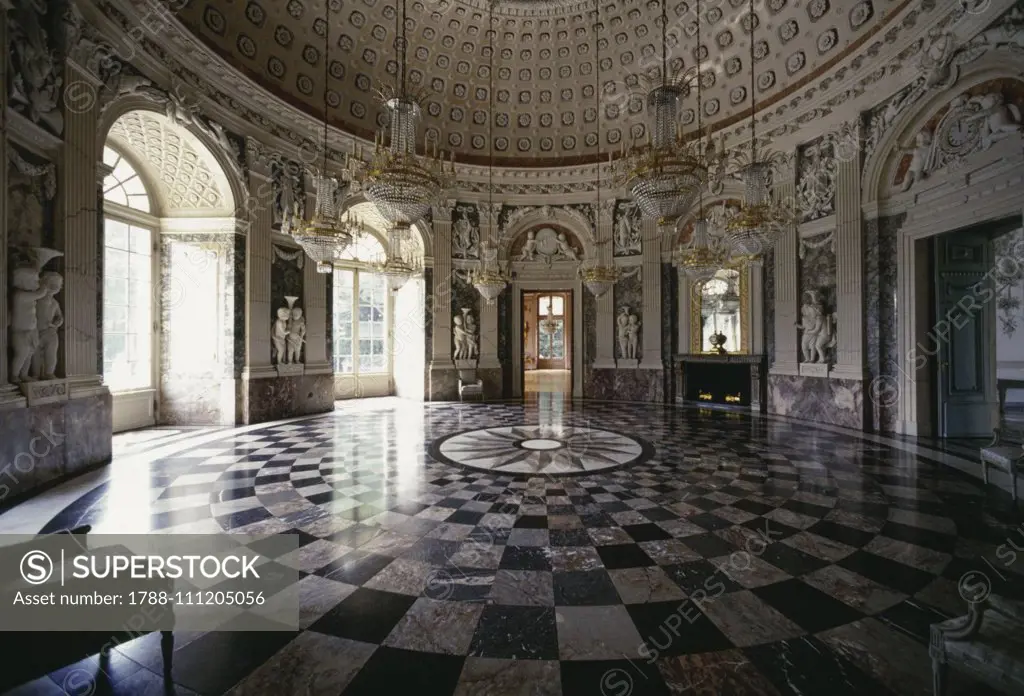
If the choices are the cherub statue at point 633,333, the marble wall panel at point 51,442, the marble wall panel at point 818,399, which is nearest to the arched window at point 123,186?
the marble wall panel at point 51,442

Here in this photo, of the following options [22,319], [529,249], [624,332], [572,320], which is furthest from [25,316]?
[624,332]

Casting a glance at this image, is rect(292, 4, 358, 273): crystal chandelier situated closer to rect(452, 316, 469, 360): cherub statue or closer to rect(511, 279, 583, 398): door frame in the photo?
rect(452, 316, 469, 360): cherub statue

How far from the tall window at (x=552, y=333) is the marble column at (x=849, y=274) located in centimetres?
1652

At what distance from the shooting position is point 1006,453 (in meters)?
4.29

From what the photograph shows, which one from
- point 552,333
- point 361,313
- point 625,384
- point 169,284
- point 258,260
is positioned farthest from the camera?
point 552,333

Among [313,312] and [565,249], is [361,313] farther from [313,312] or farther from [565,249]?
[565,249]

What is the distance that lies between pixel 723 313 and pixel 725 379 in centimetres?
169

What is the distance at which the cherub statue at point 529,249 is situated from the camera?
13016 millimetres

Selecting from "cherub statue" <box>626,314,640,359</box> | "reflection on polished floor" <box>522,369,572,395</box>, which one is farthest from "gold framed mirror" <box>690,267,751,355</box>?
"reflection on polished floor" <box>522,369,572,395</box>

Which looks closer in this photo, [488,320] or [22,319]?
[22,319]

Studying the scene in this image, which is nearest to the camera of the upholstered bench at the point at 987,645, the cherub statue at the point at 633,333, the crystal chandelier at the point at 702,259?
the upholstered bench at the point at 987,645

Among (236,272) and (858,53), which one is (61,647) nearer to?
(236,272)

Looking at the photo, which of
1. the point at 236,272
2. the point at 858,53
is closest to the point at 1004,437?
the point at 858,53

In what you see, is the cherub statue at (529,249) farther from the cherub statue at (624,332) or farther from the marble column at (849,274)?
the marble column at (849,274)
